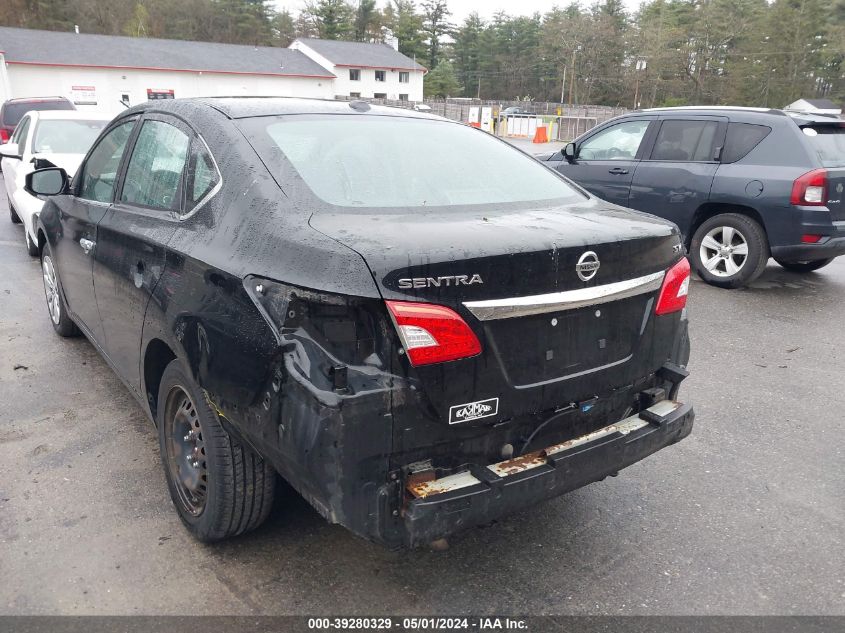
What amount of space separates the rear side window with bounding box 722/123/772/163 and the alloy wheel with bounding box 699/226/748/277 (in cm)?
76

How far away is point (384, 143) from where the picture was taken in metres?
2.92

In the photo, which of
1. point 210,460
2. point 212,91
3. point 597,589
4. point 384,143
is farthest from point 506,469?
point 212,91

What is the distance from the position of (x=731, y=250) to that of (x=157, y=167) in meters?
6.03

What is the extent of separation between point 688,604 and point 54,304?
15.5ft

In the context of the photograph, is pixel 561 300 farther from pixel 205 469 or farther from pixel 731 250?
pixel 731 250

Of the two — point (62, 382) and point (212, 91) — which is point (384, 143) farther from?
point (212, 91)

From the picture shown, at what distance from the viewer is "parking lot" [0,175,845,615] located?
96.0 inches

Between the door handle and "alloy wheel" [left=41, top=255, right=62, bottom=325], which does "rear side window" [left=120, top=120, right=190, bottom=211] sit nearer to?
the door handle

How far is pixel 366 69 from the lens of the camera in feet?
209

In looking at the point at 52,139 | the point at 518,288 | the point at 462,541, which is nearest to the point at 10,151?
the point at 52,139

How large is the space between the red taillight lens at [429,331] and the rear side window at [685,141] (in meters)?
6.21

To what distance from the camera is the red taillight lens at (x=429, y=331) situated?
76.4 inches

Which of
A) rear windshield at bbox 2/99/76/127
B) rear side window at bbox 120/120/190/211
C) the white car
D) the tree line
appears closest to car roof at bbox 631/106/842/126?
rear side window at bbox 120/120/190/211

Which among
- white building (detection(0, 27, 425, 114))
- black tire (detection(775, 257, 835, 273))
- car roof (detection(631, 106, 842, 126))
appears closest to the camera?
car roof (detection(631, 106, 842, 126))
